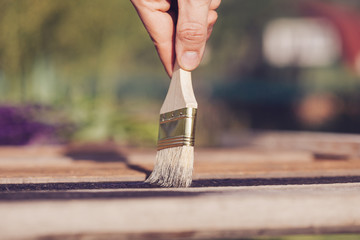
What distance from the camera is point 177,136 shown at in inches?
52.3

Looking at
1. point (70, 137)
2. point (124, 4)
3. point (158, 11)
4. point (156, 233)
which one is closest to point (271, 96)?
point (124, 4)

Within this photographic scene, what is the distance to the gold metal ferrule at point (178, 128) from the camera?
1.28m

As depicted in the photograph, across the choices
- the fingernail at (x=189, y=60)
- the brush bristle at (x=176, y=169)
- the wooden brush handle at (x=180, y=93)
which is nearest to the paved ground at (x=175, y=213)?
the brush bristle at (x=176, y=169)

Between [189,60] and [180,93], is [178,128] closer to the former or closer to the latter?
[180,93]

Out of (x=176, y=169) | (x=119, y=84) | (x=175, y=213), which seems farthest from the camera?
(x=119, y=84)

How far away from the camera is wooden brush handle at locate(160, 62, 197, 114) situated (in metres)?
1.32

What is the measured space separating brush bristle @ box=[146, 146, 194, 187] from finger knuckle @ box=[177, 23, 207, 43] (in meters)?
0.32

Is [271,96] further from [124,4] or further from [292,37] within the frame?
[292,37]

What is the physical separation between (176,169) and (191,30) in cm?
40

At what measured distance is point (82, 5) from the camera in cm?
539

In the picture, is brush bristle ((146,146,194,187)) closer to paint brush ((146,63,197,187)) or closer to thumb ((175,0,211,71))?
paint brush ((146,63,197,187))

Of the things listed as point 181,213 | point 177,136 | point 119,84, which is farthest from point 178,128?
point 119,84

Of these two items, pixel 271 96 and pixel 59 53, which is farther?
pixel 271 96

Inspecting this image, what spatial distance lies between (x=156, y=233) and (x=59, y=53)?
615 centimetres
